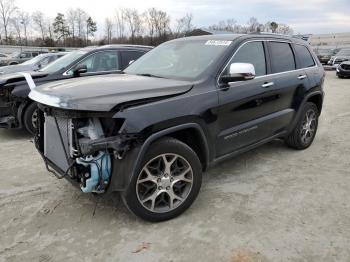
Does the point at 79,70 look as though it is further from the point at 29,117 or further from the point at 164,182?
the point at 164,182

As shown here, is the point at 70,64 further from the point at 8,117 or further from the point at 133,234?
the point at 133,234

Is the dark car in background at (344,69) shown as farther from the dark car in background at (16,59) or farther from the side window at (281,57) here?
the dark car in background at (16,59)

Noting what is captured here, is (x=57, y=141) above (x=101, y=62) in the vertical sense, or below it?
below

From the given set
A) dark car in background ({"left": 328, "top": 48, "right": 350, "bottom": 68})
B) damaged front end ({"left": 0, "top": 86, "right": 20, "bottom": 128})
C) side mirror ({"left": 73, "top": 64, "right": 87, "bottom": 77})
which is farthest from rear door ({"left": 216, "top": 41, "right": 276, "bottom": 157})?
dark car in background ({"left": 328, "top": 48, "right": 350, "bottom": 68})

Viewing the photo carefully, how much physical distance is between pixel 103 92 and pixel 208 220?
161cm

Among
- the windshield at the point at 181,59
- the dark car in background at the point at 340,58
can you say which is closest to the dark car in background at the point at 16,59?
the dark car in background at the point at 340,58

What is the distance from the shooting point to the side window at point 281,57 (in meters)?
4.80

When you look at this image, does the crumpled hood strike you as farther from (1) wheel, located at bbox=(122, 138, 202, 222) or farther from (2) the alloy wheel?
(2) the alloy wheel

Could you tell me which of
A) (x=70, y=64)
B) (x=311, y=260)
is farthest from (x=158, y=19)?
(x=311, y=260)

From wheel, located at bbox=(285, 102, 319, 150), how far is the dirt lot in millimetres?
552

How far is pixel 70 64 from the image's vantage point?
7.14 m

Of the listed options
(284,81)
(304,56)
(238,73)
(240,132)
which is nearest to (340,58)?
(304,56)

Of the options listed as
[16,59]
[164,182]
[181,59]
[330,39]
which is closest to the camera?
[164,182]

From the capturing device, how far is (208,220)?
3492 millimetres
